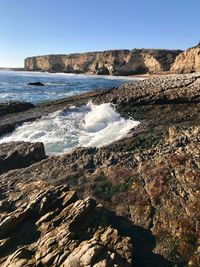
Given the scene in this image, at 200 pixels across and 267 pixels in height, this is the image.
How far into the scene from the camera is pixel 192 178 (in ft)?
37.2

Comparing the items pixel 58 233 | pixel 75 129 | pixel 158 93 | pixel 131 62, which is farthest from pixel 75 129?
pixel 131 62

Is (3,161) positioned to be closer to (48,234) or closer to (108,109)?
(48,234)

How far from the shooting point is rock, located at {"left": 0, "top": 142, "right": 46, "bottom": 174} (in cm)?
1525

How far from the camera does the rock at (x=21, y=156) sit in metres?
15.2

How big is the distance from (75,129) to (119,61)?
113185mm

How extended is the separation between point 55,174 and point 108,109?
11.2m

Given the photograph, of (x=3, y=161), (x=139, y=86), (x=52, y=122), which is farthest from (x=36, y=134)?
(x=139, y=86)

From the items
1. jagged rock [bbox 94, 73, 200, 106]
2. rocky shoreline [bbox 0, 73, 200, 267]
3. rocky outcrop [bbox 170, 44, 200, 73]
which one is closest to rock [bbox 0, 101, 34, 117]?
jagged rock [bbox 94, 73, 200, 106]

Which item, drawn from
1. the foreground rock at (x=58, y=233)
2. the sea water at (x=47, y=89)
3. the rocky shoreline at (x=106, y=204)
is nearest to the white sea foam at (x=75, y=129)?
the rocky shoreline at (x=106, y=204)

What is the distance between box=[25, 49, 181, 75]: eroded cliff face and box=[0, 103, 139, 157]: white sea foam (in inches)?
3859

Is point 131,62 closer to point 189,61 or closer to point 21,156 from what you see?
point 189,61

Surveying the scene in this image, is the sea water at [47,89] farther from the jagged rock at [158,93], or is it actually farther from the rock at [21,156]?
the rock at [21,156]

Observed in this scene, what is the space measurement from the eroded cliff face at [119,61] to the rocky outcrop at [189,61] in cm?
1627

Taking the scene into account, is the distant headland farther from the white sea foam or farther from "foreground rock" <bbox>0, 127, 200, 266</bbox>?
"foreground rock" <bbox>0, 127, 200, 266</bbox>
